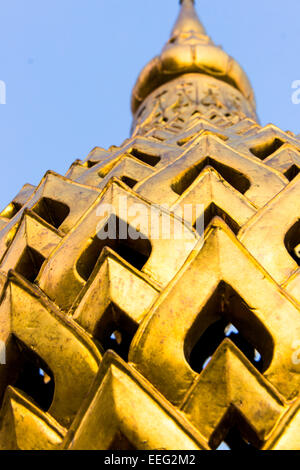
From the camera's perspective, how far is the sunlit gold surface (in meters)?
4.34

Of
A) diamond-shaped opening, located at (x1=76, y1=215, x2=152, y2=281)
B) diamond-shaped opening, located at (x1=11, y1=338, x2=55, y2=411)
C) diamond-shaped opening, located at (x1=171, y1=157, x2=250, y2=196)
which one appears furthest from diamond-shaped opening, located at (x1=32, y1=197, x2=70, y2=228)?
diamond-shaped opening, located at (x1=11, y1=338, x2=55, y2=411)

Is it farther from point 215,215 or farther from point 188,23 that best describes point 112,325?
point 188,23

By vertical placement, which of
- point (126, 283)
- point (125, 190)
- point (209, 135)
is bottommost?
Answer: point (126, 283)

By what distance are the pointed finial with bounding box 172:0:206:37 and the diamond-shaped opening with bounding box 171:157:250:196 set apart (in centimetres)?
895

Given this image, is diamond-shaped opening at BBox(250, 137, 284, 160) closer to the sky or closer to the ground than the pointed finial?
closer to the ground

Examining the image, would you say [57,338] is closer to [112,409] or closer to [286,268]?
[112,409]

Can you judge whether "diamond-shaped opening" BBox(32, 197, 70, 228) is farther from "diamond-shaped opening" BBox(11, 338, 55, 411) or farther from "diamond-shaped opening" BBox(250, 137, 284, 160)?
"diamond-shaped opening" BBox(250, 137, 284, 160)

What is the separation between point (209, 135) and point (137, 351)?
337 centimetres

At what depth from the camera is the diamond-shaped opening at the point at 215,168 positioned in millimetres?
6961

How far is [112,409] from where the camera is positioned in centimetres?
428

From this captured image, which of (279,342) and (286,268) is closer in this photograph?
(279,342)

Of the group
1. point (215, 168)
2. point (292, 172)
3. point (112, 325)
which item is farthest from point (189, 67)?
point (112, 325)
